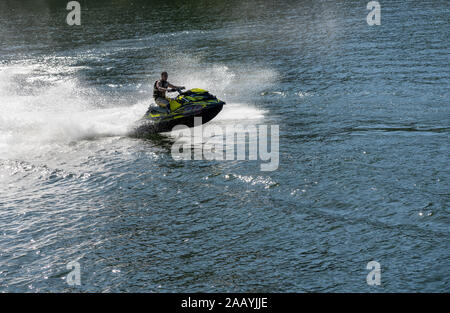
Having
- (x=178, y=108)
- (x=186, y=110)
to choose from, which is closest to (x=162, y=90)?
(x=178, y=108)

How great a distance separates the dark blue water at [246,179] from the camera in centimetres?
1195

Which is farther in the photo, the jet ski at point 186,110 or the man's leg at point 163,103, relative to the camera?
the man's leg at point 163,103

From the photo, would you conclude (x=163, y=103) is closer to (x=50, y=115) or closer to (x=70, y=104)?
(x=50, y=115)

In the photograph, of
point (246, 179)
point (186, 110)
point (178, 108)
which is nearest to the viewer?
point (246, 179)

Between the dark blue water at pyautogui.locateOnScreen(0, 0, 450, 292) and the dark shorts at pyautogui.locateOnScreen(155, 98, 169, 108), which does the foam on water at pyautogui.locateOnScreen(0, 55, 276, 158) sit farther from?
the dark shorts at pyautogui.locateOnScreen(155, 98, 169, 108)

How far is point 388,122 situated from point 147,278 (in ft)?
41.1

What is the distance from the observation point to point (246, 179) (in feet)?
53.6

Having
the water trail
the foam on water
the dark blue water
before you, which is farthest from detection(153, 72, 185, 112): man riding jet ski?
the water trail

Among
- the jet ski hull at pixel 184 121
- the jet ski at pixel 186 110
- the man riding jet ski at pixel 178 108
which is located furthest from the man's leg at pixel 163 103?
the jet ski hull at pixel 184 121

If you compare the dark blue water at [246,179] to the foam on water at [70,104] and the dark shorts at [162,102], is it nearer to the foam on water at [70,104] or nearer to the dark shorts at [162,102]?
the foam on water at [70,104]

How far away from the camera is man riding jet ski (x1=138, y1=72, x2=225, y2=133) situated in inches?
810

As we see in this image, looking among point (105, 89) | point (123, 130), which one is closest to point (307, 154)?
point (123, 130)

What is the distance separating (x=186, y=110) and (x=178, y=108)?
37 centimetres

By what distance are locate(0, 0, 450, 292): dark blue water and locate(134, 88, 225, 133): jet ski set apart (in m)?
0.91
